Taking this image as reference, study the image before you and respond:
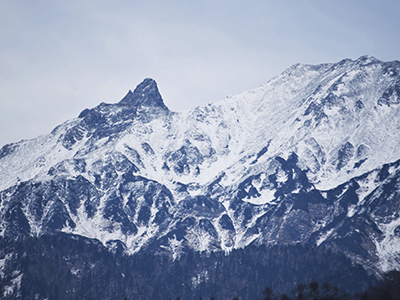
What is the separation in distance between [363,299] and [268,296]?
23837 mm

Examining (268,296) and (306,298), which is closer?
(306,298)

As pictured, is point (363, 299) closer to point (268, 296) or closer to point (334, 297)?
point (334, 297)

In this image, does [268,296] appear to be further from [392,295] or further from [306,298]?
[392,295]

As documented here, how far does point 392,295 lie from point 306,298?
2106cm

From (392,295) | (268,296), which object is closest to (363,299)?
(392,295)

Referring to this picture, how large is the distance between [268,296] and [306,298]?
13.2m

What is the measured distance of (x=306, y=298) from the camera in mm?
151375

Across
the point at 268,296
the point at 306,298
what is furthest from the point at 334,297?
the point at 268,296

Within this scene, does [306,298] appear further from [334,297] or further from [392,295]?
Answer: [392,295]

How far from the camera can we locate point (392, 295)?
153 m

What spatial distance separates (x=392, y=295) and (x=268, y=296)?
30.5 m

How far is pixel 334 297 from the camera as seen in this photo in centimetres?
14588

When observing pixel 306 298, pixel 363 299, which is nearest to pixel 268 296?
pixel 306 298

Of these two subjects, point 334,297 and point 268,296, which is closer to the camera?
point 334,297
